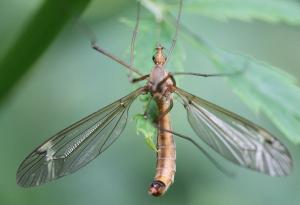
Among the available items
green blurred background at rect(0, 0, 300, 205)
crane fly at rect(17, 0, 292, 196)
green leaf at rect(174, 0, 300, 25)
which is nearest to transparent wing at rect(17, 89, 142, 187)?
crane fly at rect(17, 0, 292, 196)

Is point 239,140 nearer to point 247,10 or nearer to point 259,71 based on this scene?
point 259,71

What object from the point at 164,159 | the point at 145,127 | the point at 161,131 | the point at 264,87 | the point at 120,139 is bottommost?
the point at 145,127

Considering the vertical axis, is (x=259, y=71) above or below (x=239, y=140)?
above

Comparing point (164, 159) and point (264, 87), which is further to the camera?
point (164, 159)

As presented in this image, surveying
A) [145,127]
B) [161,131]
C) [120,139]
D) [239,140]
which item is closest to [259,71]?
[239,140]

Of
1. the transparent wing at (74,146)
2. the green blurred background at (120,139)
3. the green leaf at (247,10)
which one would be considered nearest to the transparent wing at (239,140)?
the transparent wing at (74,146)

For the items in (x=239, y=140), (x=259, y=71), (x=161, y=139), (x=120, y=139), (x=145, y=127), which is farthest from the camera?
(x=120, y=139)

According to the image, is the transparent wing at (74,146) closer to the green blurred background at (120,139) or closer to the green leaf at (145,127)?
the green leaf at (145,127)
